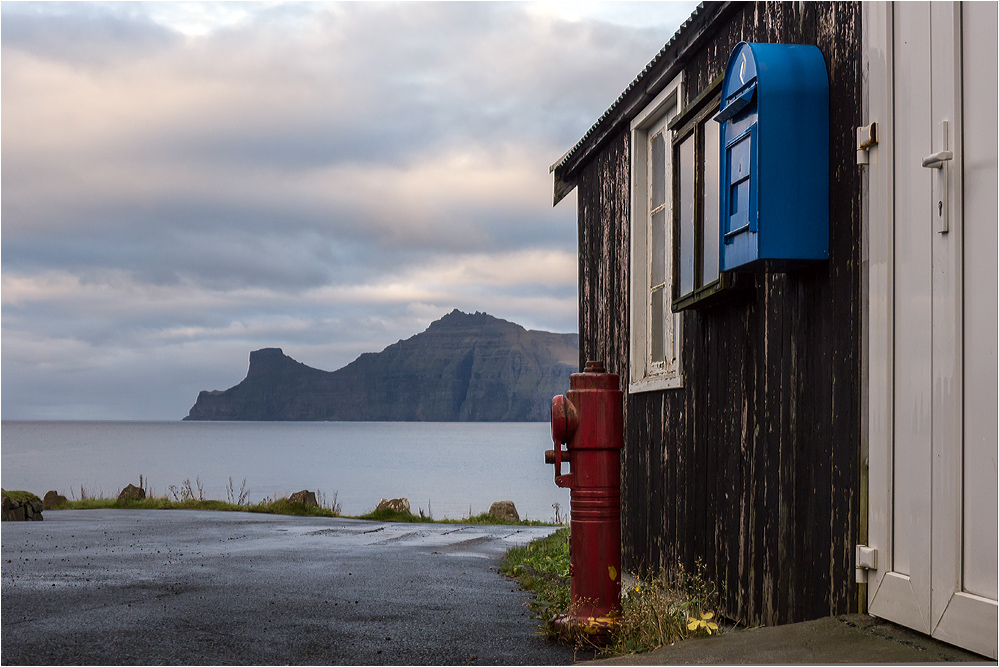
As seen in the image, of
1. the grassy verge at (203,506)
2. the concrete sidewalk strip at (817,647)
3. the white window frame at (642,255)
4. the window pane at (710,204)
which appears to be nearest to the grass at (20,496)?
the grassy verge at (203,506)

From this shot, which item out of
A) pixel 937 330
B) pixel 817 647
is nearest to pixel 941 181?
pixel 937 330

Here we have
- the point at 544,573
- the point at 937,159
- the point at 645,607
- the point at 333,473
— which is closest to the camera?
the point at 937,159

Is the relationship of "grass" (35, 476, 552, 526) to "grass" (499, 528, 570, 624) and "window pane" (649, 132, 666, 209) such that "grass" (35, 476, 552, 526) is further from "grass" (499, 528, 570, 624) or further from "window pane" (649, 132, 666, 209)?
"window pane" (649, 132, 666, 209)

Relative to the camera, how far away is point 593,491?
5129mm

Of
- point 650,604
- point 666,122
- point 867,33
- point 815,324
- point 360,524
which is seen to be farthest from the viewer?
point 360,524

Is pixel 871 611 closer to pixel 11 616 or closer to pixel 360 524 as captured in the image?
pixel 11 616

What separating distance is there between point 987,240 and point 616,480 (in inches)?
93.3

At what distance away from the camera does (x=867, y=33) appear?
423cm

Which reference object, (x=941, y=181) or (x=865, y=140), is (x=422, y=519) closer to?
(x=865, y=140)

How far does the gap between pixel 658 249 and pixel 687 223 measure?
1.37 metres

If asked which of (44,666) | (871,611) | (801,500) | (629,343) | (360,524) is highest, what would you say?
(629,343)

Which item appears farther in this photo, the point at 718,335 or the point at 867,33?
the point at 718,335

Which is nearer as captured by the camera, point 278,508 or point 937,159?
point 937,159

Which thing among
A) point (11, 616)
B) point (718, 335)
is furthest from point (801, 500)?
point (11, 616)
